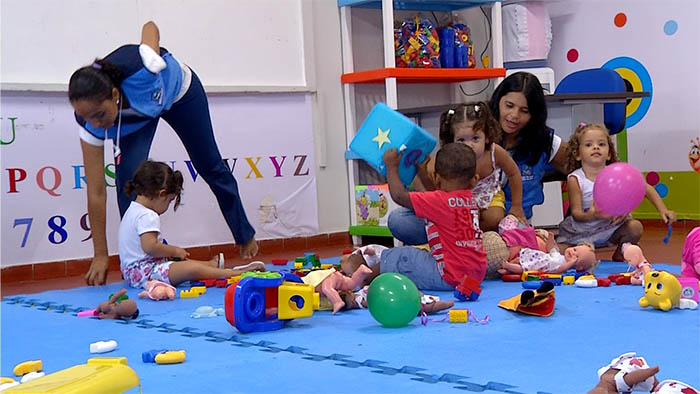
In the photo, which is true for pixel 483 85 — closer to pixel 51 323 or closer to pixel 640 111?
pixel 640 111

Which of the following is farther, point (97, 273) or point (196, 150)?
point (196, 150)

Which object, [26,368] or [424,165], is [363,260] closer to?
[424,165]

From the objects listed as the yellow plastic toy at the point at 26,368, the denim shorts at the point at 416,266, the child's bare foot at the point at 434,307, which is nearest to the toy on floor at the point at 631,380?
the child's bare foot at the point at 434,307

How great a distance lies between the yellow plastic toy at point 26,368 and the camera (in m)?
1.78

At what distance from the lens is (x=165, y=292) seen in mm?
2834

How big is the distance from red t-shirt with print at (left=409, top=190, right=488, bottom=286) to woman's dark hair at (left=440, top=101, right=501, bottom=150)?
50 cm

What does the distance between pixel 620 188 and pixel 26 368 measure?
80.9 inches

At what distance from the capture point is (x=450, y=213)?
2.54 meters

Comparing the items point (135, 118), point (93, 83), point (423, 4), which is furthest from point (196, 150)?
point (423, 4)

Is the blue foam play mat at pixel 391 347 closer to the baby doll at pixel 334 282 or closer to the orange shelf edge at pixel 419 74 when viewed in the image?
the baby doll at pixel 334 282

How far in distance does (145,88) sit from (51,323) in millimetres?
1077

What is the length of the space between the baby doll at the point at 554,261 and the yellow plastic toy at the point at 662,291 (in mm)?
722

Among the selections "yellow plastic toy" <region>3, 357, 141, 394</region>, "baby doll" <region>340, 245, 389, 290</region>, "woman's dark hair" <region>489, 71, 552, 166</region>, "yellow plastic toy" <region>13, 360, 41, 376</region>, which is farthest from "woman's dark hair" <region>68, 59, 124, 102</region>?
"yellow plastic toy" <region>3, 357, 141, 394</region>

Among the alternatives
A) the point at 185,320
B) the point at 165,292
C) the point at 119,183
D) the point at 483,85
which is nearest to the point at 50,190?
the point at 119,183
